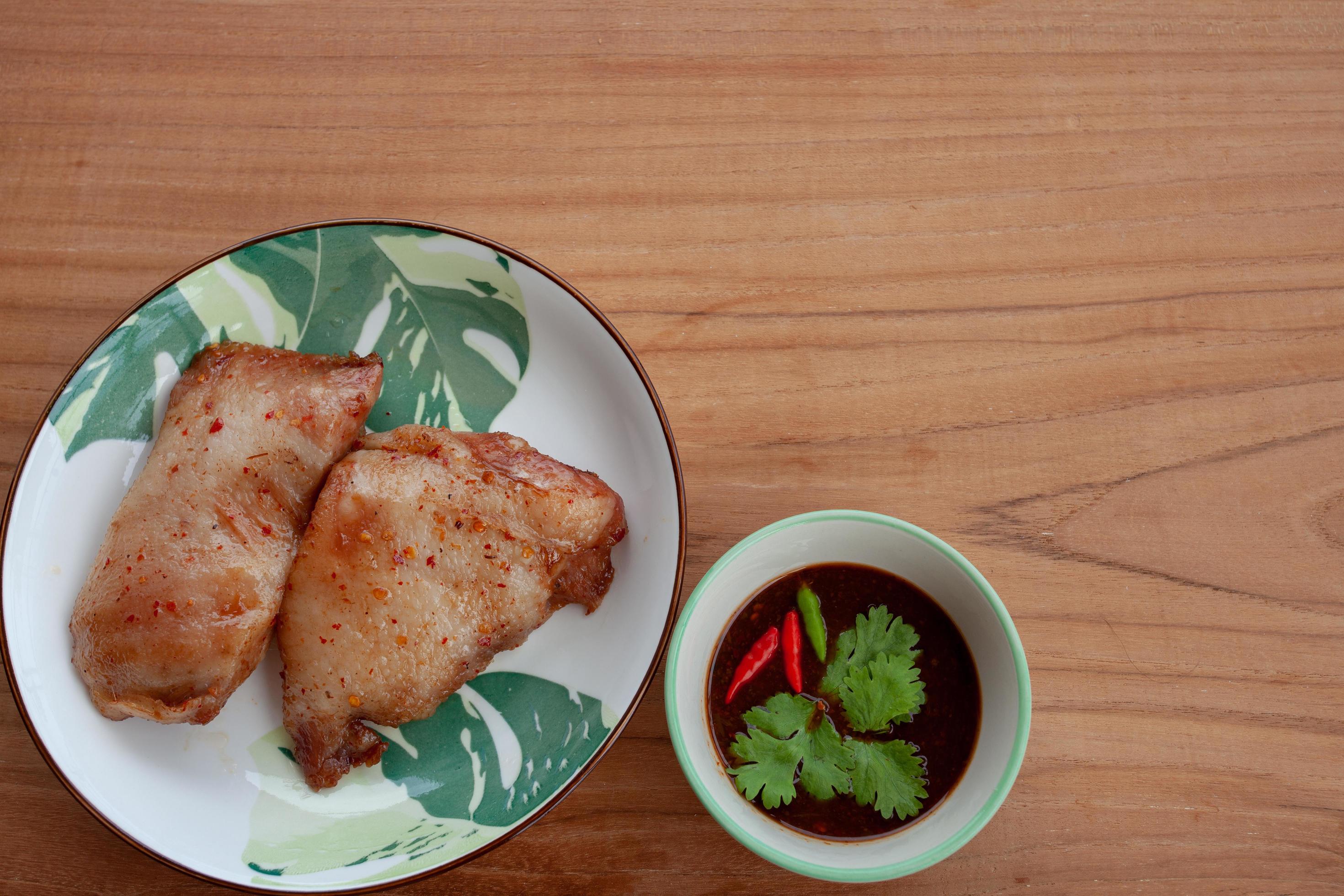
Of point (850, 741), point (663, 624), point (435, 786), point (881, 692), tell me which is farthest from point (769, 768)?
point (435, 786)

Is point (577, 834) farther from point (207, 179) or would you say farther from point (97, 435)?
point (207, 179)

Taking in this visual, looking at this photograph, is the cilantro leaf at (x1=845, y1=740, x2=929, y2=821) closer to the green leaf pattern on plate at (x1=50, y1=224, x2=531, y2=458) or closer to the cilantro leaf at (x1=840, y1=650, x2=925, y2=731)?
the cilantro leaf at (x1=840, y1=650, x2=925, y2=731)

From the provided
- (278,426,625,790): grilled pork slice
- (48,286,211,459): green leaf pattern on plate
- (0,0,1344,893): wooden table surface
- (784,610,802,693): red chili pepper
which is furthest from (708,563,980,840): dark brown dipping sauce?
(48,286,211,459): green leaf pattern on plate

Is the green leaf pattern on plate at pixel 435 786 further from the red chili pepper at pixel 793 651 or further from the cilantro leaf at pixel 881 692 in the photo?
the cilantro leaf at pixel 881 692

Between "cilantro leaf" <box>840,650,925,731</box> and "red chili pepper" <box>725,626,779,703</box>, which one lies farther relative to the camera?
"red chili pepper" <box>725,626,779,703</box>

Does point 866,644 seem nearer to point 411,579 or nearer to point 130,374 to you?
point 411,579

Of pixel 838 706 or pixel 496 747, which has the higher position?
pixel 838 706
